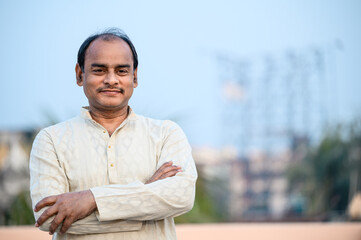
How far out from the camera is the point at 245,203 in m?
43.2

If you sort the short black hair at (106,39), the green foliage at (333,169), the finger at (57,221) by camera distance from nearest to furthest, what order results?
the finger at (57,221) < the short black hair at (106,39) < the green foliage at (333,169)

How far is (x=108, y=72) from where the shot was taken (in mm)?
2127

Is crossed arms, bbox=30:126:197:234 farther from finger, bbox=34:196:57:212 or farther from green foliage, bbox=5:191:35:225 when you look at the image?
green foliage, bbox=5:191:35:225

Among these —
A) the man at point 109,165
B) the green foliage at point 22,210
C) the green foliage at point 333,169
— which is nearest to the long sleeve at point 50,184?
the man at point 109,165

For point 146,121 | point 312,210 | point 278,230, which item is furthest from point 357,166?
point 146,121

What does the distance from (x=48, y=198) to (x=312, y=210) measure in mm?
18651

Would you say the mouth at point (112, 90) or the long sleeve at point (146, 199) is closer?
the long sleeve at point (146, 199)

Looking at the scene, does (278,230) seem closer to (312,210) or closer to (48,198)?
(48,198)

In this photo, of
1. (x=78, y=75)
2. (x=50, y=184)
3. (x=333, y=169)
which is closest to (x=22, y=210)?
(x=78, y=75)

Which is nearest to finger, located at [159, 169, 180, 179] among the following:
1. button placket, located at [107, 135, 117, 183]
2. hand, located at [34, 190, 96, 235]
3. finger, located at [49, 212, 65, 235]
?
button placket, located at [107, 135, 117, 183]

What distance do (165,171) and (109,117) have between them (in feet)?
1.13

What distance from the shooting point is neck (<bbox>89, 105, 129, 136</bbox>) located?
7.31ft

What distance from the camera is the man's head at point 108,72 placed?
6.97 feet

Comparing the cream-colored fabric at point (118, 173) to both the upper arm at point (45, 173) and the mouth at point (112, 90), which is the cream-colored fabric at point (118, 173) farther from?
the mouth at point (112, 90)
